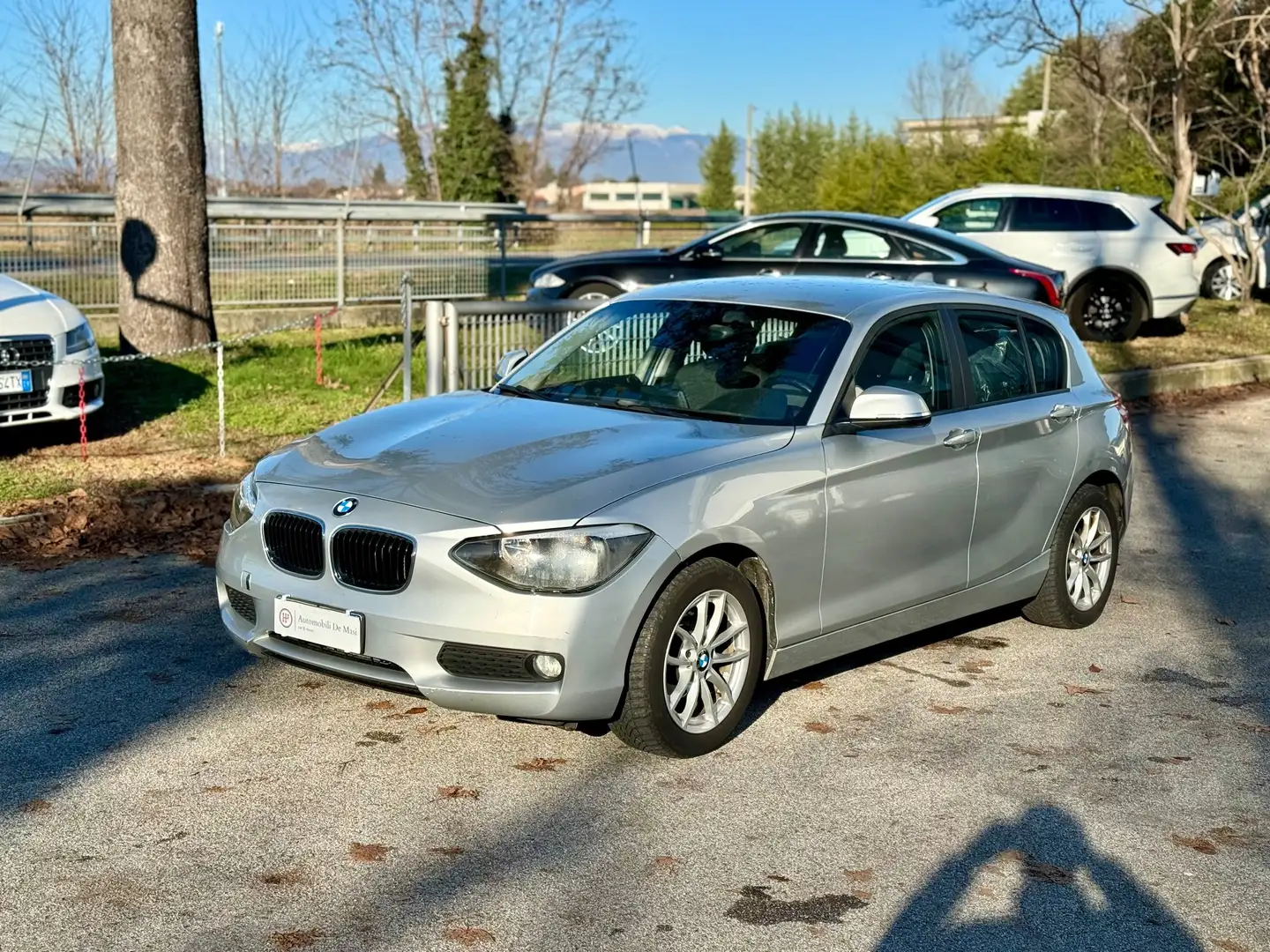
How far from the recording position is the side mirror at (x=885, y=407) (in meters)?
5.98

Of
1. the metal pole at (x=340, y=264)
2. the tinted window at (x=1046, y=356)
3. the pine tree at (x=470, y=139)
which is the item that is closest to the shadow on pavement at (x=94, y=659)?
the tinted window at (x=1046, y=356)

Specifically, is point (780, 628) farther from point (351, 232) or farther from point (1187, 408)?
point (351, 232)

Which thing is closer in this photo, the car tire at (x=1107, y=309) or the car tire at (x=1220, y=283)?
the car tire at (x=1107, y=309)

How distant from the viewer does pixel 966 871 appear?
4.62 metres

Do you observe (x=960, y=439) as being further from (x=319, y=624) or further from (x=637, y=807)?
(x=319, y=624)

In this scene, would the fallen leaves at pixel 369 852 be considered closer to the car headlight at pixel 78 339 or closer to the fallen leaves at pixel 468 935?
the fallen leaves at pixel 468 935

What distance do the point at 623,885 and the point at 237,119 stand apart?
110 feet

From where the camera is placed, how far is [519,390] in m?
6.74

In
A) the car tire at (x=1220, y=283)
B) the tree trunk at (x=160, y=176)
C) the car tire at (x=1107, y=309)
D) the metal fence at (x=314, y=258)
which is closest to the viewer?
the tree trunk at (x=160, y=176)

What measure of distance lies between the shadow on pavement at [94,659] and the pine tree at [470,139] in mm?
33651

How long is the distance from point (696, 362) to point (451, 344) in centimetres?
498

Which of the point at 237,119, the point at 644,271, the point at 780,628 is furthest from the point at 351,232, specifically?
the point at 237,119

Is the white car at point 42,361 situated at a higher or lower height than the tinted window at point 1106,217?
lower

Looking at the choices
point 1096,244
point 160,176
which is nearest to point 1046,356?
point 160,176
